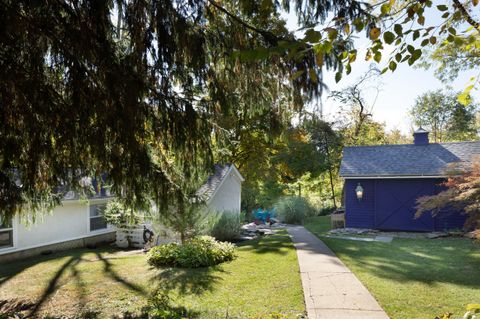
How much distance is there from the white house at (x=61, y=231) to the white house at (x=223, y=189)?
167 inches

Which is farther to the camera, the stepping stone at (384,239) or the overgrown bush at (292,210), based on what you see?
the overgrown bush at (292,210)

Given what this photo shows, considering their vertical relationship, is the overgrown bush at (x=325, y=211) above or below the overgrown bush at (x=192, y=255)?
below

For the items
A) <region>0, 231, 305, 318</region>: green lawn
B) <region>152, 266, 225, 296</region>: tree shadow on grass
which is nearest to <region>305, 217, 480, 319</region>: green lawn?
<region>0, 231, 305, 318</region>: green lawn

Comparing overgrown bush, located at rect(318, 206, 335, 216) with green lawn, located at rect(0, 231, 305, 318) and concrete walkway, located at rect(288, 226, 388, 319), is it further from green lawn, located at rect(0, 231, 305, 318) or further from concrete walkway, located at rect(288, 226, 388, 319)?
concrete walkway, located at rect(288, 226, 388, 319)

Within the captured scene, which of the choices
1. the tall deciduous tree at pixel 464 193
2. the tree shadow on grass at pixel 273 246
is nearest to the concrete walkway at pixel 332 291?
the tree shadow on grass at pixel 273 246

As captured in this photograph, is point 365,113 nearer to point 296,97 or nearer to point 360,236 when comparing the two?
point 360,236

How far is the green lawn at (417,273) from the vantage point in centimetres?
563

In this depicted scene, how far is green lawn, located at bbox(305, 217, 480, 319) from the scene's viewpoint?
221 inches

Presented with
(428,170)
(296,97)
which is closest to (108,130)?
(296,97)

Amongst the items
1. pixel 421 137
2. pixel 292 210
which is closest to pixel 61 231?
pixel 292 210

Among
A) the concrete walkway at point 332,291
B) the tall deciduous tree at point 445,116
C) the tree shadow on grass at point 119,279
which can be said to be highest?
the tall deciduous tree at point 445,116

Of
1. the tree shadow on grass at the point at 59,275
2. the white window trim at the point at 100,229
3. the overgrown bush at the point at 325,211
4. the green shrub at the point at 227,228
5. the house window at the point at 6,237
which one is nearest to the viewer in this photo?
the tree shadow on grass at the point at 59,275

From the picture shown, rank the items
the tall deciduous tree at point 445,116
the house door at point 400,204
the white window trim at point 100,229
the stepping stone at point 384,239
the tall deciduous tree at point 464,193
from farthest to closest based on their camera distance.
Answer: the tall deciduous tree at point 445,116, the house door at point 400,204, the white window trim at point 100,229, the stepping stone at point 384,239, the tall deciduous tree at point 464,193

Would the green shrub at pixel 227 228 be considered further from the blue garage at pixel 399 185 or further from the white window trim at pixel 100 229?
the blue garage at pixel 399 185
